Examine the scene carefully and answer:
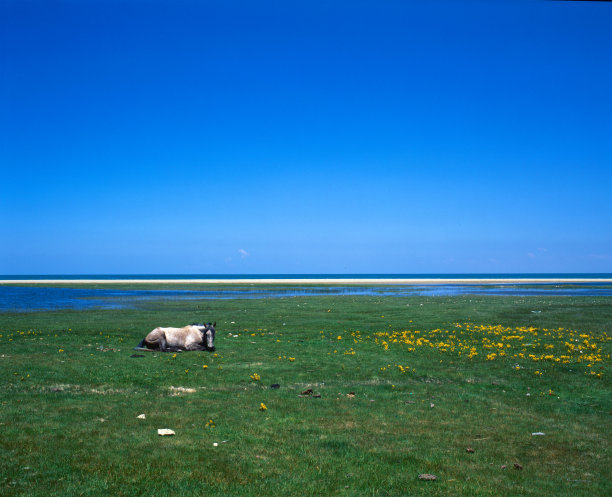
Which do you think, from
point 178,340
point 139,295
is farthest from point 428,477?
point 139,295

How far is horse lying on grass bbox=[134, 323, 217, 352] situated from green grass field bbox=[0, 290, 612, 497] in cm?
85

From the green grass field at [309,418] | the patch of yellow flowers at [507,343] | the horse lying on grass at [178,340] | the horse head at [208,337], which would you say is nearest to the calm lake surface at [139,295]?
the horse lying on grass at [178,340]

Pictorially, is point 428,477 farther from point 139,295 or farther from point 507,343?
point 139,295

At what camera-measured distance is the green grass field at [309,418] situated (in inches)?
321

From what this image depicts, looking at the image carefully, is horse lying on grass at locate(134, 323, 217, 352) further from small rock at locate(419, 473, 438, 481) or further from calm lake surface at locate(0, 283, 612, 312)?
calm lake surface at locate(0, 283, 612, 312)

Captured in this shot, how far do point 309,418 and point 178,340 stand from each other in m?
12.4

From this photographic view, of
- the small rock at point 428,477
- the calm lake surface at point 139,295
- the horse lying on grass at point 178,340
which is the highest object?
the horse lying on grass at point 178,340

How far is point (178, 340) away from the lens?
878 inches

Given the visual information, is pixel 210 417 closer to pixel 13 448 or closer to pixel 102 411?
pixel 102 411

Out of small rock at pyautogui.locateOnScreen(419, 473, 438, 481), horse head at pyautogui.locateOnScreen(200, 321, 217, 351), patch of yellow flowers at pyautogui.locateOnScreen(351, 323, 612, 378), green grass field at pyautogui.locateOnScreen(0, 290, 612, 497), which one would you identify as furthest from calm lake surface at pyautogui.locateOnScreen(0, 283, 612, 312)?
small rock at pyautogui.locateOnScreen(419, 473, 438, 481)

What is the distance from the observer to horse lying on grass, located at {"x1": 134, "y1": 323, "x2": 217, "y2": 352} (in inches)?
868

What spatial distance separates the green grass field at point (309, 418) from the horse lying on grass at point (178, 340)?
0.85 metres

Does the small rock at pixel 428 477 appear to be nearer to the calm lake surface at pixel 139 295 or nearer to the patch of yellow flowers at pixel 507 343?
the patch of yellow flowers at pixel 507 343

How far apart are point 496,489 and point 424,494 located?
52.1 inches
